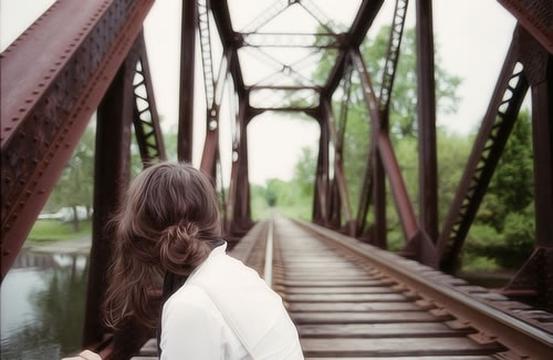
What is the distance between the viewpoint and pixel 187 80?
18.4 ft

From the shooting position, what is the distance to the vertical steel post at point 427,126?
18.4 feet

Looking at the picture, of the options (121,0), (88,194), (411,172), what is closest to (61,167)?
(121,0)

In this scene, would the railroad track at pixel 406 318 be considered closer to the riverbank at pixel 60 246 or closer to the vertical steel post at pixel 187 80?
the vertical steel post at pixel 187 80

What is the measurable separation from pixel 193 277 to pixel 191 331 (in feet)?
0.45

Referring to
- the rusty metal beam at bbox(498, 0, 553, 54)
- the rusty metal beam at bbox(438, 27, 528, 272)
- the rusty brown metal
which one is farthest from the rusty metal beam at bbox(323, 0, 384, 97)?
the rusty metal beam at bbox(498, 0, 553, 54)

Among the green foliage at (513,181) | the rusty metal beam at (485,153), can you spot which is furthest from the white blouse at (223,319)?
the green foliage at (513,181)

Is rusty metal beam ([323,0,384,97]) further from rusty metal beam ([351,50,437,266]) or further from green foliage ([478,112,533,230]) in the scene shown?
green foliage ([478,112,533,230])

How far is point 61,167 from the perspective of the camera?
73.3 inches

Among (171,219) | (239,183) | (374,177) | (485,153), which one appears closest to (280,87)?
(239,183)

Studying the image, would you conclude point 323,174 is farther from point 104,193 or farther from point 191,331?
point 191,331

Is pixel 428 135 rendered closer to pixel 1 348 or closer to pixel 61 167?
pixel 61 167

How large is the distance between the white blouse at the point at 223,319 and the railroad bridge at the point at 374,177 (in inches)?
28.2

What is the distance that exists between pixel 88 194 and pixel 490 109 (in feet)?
21.6

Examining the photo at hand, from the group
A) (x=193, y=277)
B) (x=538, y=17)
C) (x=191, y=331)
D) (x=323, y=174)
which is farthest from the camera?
(x=323, y=174)
